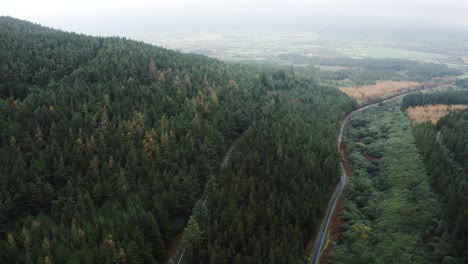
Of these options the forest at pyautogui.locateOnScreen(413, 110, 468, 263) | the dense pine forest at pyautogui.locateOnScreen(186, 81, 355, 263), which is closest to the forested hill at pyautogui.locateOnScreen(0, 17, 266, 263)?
the dense pine forest at pyautogui.locateOnScreen(186, 81, 355, 263)

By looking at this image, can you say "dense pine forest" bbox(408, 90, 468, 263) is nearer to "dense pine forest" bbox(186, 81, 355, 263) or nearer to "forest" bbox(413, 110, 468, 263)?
"forest" bbox(413, 110, 468, 263)

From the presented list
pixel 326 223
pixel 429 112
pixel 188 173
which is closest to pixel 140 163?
pixel 188 173

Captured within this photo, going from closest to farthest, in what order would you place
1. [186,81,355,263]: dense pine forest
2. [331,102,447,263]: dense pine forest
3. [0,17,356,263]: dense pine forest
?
1. [0,17,356,263]: dense pine forest
2. [186,81,355,263]: dense pine forest
3. [331,102,447,263]: dense pine forest

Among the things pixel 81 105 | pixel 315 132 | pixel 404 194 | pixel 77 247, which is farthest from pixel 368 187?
pixel 81 105

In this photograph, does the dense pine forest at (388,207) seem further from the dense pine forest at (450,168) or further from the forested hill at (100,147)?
the forested hill at (100,147)

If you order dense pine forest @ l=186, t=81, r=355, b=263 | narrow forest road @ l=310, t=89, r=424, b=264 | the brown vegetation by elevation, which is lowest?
narrow forest road @ l=310, t=89, r=424, b=264

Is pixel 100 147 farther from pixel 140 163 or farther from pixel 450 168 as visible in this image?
pixel 450 168

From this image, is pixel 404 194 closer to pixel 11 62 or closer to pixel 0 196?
pixel 0 196

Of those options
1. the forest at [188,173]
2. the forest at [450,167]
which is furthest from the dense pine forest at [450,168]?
the forest at [188,173]
